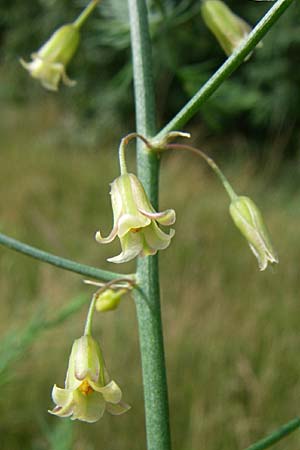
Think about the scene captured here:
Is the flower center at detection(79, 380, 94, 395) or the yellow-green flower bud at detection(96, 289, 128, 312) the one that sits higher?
the yellow-green flower bud at detection(96, 289, 128, 312)

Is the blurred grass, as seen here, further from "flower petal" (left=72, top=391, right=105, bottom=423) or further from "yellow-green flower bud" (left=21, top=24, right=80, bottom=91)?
"flower petal" (left=72, top=391, right=105, bottom=423)

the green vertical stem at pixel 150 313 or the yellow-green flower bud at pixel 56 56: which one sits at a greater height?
the yellow-green flower bud at pixel 56 56

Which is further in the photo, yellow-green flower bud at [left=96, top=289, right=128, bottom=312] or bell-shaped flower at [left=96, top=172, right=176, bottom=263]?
yellow-green flower bud at [left=96, top=289, right=128, bottom=312]

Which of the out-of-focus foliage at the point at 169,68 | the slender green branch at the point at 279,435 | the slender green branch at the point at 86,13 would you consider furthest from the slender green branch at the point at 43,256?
the out-of-focus foliage at the point at 169,68

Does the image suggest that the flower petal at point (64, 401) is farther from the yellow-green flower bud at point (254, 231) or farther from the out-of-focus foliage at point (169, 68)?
the out-of-focus foliage at point (169, 68)

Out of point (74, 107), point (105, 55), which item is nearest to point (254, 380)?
point (105, 55)

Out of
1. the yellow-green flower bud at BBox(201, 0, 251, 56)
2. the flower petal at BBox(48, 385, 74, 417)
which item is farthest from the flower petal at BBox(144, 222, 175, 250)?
the yellow-green flower bud at BBox(201, 0, 251, 56)
